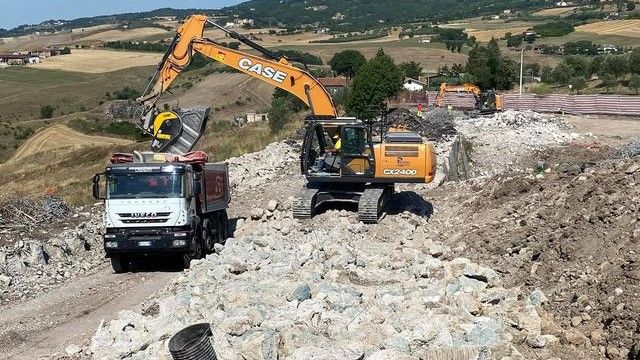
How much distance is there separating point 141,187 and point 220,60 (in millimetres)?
6896

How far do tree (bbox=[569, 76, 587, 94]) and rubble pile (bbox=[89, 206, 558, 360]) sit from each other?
49.3 meters

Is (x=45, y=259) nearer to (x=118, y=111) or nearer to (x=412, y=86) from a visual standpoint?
(x=412, y=86)

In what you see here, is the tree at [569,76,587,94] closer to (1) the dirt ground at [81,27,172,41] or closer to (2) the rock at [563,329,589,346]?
(2) the rock at [563,329,589,346]

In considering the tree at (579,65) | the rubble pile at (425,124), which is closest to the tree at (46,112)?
the tree at (579,65)

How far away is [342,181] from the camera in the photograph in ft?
64.3

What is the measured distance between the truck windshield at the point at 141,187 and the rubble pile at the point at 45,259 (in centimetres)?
238

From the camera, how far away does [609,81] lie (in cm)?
5947

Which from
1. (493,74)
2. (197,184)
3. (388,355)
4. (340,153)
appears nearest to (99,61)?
(493,74)

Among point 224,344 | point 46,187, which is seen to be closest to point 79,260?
point 224,344

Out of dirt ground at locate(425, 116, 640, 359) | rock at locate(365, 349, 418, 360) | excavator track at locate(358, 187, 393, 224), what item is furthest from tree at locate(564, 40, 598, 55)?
rock at locate(365, 349, 418, 360)

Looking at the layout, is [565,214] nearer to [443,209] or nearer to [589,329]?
[589,329]

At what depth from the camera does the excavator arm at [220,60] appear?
2252 centimetres

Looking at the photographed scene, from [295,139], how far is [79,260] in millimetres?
13631

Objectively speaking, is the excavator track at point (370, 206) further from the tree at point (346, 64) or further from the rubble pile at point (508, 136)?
the tree at point (346, 64)
